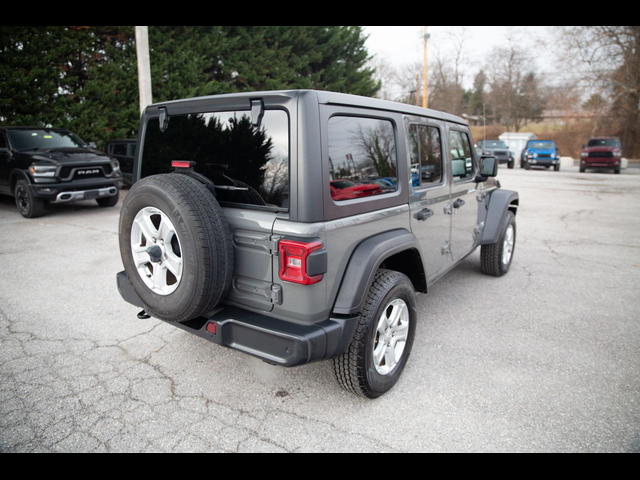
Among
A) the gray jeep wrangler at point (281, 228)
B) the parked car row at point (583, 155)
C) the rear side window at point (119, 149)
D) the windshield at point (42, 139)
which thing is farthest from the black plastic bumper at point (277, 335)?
the parked car row at point (583, 155)

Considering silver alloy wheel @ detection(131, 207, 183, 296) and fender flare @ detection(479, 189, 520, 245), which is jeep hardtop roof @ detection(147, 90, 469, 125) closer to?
silver alloy wheel @ detection(131, 207, 183, 296)

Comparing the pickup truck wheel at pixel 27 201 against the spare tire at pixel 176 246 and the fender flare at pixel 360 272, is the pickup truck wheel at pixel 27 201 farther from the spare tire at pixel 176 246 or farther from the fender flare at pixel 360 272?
the fender flare at pixel 360 272

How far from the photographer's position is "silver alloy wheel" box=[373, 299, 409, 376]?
2.81 metres

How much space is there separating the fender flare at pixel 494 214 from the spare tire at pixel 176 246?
341cm

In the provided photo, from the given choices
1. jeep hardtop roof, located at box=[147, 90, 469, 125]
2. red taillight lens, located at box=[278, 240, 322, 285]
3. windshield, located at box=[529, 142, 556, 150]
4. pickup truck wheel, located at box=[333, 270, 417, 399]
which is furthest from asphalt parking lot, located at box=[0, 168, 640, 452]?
windshield, located at box=[529, 142, 556, 150]

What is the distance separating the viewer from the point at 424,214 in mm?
3334

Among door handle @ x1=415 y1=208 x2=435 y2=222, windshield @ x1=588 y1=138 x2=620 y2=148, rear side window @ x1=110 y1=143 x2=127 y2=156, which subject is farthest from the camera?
windshield @ x1=588 y1=138 x2=620 y2=148

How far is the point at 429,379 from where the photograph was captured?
3.05 meters

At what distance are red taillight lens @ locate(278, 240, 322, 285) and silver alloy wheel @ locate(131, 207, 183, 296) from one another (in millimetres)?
581

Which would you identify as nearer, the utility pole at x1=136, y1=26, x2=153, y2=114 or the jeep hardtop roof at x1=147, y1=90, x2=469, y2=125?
the jeep hardtop roof at x1=147, y1=90, x2=469, y2=125

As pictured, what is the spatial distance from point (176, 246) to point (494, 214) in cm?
373

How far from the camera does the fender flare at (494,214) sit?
15.9ft

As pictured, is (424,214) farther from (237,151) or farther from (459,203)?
(237,151)
